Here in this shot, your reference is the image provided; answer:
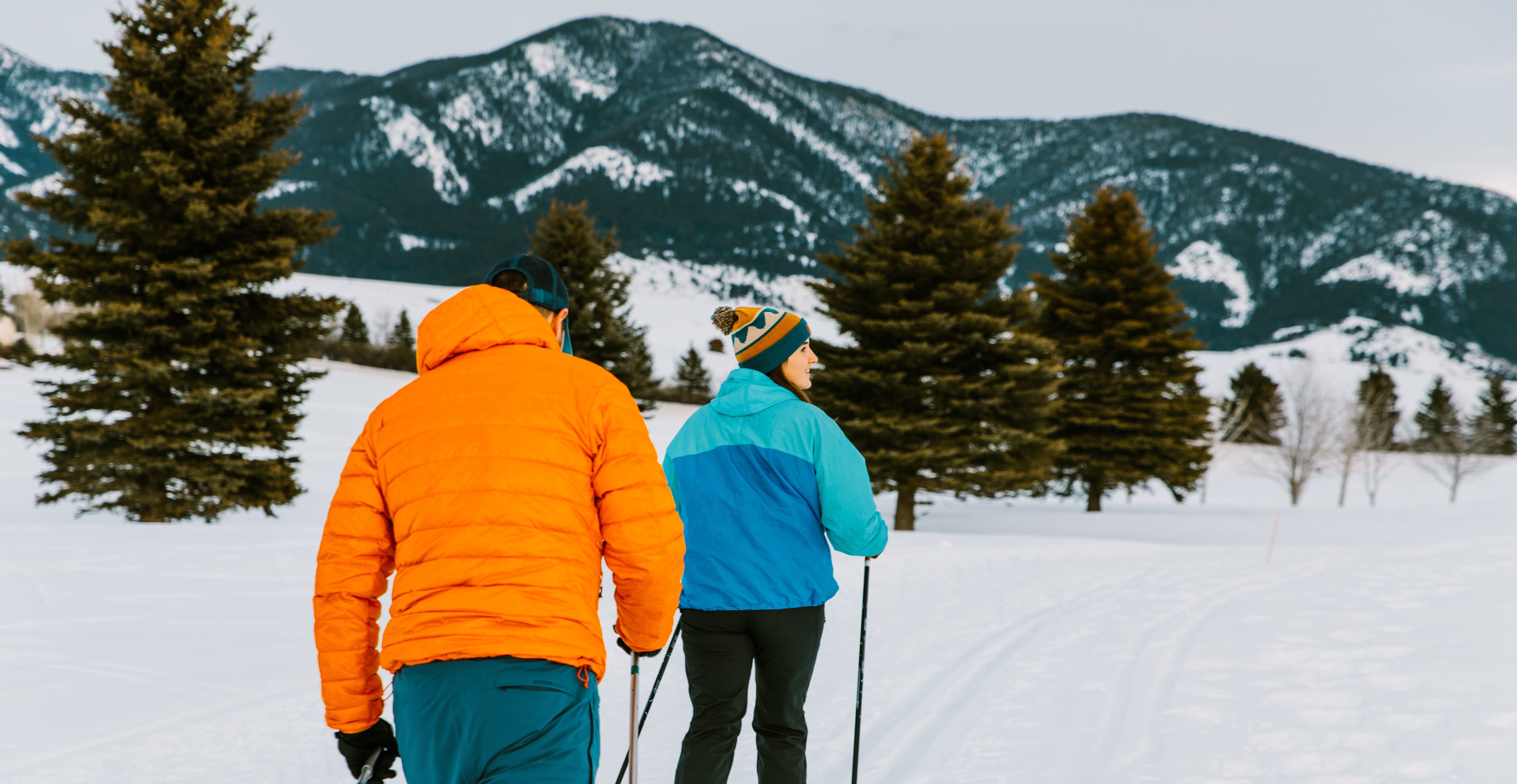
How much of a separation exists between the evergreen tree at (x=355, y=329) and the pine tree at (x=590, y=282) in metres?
33.2

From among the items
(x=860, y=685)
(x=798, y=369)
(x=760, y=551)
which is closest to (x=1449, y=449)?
(x=860, y=685)

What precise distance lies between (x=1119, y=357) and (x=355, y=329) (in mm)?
50026

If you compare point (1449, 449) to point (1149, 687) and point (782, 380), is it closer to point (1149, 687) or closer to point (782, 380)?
point (1149, 687)

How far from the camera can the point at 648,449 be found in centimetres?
186

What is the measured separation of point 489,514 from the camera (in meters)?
1.70

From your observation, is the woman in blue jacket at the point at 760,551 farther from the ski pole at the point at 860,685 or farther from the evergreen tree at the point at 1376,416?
the evergreen tree at the point at 1376,416

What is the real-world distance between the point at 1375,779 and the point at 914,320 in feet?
38.8

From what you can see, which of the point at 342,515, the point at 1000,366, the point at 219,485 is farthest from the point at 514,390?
the point at 1000,366

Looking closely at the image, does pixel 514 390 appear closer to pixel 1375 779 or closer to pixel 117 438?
pixel 1375 779

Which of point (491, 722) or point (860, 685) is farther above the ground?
→ point (491, 722)

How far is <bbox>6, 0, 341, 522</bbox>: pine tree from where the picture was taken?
38.9 ft

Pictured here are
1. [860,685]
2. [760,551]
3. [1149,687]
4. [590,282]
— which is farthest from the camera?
[590,282]

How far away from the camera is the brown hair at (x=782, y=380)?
304 cm

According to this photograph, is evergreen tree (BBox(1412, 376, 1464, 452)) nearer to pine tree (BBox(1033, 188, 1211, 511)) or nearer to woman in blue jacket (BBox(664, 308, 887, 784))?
pine tree (BBox(1033, 188, 1211, 511))
